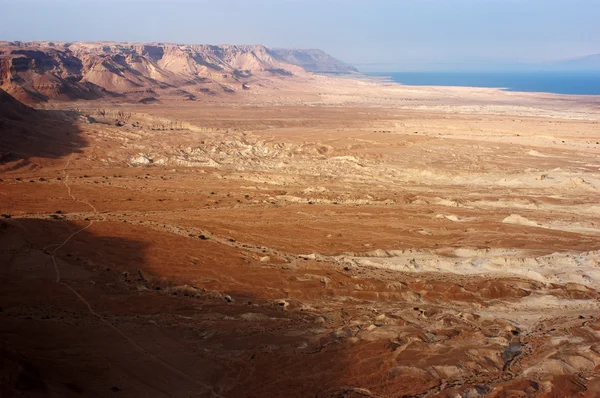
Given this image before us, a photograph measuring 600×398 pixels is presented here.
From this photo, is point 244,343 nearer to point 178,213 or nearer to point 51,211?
point 178,213

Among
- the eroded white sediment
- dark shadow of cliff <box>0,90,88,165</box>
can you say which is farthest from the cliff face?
the eroded white sediment

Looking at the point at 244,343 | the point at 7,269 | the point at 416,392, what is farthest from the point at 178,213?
the point at 416,392

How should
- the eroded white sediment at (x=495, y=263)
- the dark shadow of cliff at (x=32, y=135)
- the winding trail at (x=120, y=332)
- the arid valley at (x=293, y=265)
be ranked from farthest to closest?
the dark shadow of cliff at (x=32, y=135) < the eroded white sediment at (x=495, y=263) < the arid valley at (x=293, y=265) < the winding trail at (x=120, y=332)

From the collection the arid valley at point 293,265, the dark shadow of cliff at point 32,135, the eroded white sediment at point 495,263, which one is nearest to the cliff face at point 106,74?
the dark shadow of cliff at point 32,135

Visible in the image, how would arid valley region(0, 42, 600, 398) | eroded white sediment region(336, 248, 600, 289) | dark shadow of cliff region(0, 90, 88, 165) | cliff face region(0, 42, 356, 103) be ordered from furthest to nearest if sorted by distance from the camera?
cliff face region(0, 42, 356, 103) < dark shadow of cliff region(0, 90, 88, 165) < eroded white sediment region(336, 248, 600, 289) < arid valley region(0, 42, 600, 398)

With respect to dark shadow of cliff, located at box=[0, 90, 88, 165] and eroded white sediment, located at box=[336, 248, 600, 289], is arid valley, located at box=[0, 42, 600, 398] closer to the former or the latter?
eroded white sediment, located at box=[336, 248, 600, 289]

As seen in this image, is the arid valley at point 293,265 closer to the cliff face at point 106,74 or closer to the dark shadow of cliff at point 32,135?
the dark shadow of cliff at point 32,135
